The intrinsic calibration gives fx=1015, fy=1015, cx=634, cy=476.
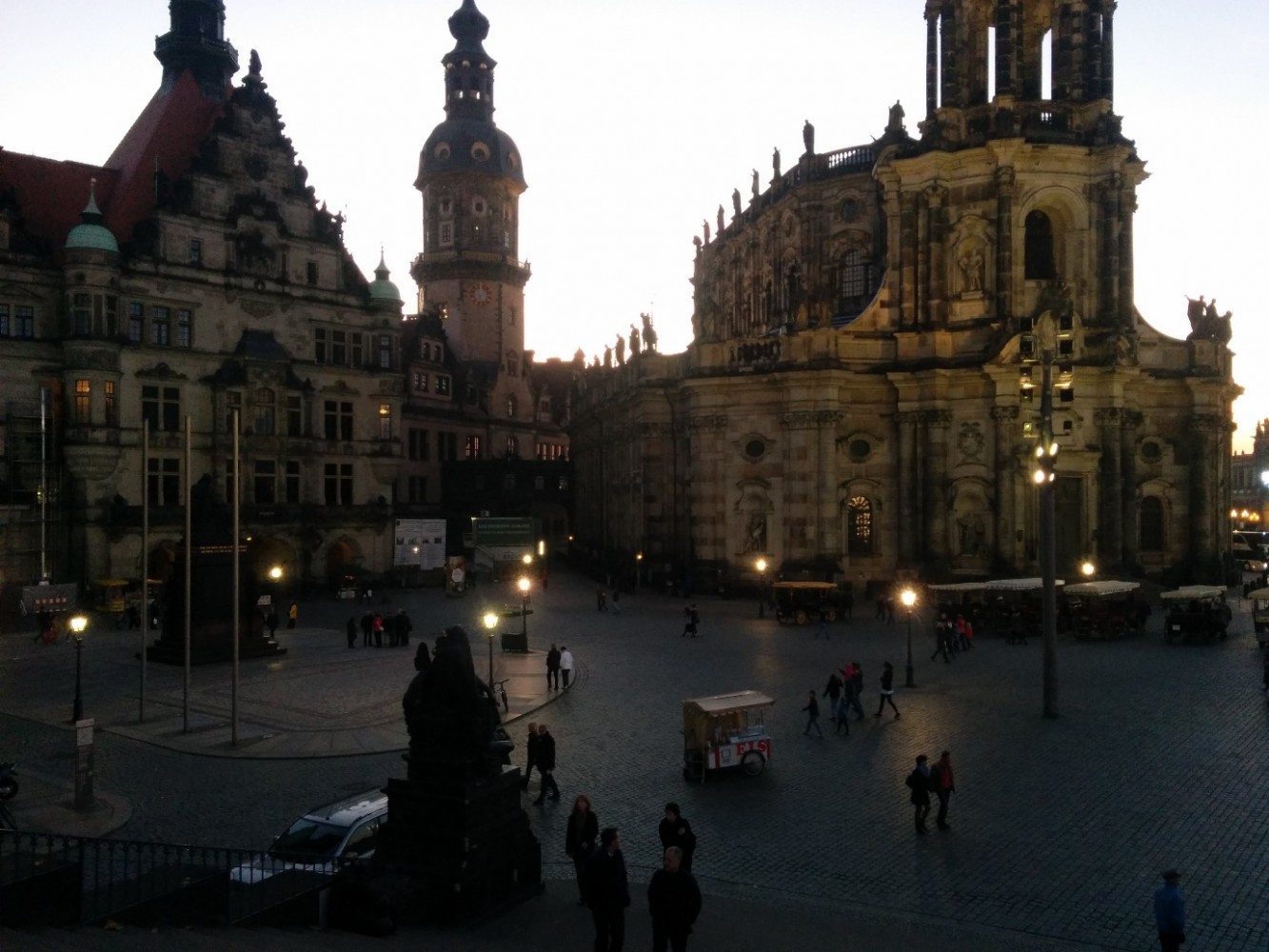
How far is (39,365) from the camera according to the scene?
155 feet

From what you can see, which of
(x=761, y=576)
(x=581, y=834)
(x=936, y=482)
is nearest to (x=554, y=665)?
(x=581, y=834)

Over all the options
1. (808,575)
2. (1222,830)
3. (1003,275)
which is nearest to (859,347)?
(1003,275)

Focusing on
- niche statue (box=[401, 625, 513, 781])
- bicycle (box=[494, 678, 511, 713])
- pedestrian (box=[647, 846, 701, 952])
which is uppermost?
niche statue (box=[401, 625, 513, 781])

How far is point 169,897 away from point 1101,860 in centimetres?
1268

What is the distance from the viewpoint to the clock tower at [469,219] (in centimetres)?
8350

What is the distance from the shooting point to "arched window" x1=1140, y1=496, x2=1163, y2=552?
50.9 meters

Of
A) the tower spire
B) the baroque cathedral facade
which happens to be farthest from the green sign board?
the tower spire

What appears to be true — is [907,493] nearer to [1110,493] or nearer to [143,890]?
[1110,493]

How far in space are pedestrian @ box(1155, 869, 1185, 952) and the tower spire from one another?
75.0 meters

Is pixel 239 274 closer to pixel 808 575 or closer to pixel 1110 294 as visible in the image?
pixel 808 575

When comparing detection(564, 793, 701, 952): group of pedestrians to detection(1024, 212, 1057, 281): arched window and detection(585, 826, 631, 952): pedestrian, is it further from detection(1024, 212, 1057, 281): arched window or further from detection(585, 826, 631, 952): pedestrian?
detection(1024, 212, 1057, 281): arched window

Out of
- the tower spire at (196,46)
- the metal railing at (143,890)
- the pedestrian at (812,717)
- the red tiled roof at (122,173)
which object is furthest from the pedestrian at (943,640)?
the tower spire at (196,46)

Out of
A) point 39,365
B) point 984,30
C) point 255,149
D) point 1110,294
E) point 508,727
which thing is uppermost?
point 984,30

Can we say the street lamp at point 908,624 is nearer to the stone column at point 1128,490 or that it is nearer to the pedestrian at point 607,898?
the pedestrian at point 607,898
